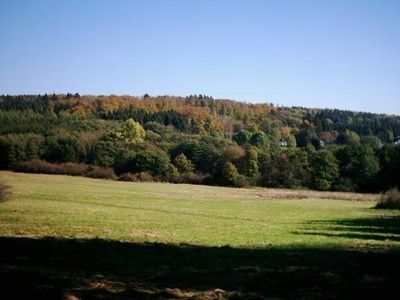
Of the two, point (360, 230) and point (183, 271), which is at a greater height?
point (183, 271)

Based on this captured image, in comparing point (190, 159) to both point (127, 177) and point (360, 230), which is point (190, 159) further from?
point (360, 230)

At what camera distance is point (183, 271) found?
637 inches

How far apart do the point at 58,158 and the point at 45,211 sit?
81.2 meters

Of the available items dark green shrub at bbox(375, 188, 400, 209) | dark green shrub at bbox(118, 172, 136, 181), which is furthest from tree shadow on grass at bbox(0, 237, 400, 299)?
dark green shrub at bbox(118, 172, 136, 181)

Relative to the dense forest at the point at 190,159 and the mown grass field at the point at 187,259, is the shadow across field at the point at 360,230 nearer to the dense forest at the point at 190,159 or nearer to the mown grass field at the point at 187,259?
the mown grass field at the point at 187,259

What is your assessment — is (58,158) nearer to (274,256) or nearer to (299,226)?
(299,226)

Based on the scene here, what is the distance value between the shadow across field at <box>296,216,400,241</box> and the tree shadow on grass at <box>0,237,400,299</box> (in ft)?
27.0

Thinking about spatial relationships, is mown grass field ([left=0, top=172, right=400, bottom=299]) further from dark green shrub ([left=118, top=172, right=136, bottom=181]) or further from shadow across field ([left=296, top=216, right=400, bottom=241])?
dark green shrub ([left=118, top=172, right=136, bottom=181])

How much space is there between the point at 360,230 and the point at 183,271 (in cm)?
2048

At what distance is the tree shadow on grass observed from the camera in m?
12.4

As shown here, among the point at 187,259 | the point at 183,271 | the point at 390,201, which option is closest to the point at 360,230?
the point at 187,259

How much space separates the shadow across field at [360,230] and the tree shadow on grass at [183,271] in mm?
8237

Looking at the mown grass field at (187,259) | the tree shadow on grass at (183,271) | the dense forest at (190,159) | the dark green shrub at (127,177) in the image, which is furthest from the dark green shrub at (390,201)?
the dark green shrub at (127,177)

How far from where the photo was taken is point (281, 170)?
108812 mm
